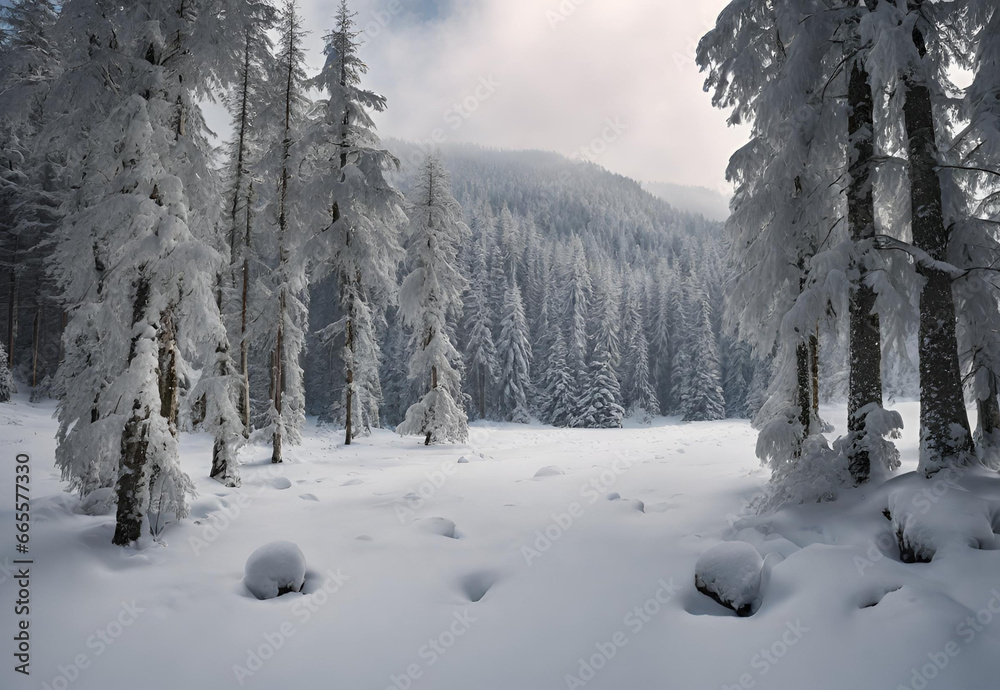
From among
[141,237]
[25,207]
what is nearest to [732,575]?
[141,237]

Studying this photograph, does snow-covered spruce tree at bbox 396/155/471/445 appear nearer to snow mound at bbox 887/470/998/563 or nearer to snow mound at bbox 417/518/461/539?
snow mound at bbox 417/518/461/539

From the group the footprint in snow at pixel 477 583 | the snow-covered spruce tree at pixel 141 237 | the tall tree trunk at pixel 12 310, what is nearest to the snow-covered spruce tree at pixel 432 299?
the snow-covered spruce tree at pixel 141 237

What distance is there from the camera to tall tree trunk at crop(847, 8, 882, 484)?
6.62 meters

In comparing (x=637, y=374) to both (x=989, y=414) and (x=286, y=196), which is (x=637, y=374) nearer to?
(x=286, y=196)

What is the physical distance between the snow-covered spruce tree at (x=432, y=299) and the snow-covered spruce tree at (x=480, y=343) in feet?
64.7

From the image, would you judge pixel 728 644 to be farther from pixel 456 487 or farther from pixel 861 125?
pixel 861 125

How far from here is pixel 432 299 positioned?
800 inches

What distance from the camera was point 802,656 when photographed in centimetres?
382

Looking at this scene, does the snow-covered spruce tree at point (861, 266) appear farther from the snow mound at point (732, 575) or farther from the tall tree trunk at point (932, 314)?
the snow mound at point (732, 575)

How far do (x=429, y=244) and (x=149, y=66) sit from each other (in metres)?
13.8

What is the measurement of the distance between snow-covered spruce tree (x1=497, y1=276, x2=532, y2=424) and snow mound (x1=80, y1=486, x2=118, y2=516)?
3447 cm

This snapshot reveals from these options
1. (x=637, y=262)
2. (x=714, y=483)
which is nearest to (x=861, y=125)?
(x=714, y=483)

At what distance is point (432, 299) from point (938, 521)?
17.6 meters

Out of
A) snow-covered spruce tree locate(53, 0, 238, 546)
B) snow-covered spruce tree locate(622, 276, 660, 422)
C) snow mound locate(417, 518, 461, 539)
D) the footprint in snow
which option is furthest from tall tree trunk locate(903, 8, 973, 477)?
snow-covered spruce tree locate(622, 276, 660, 422)
